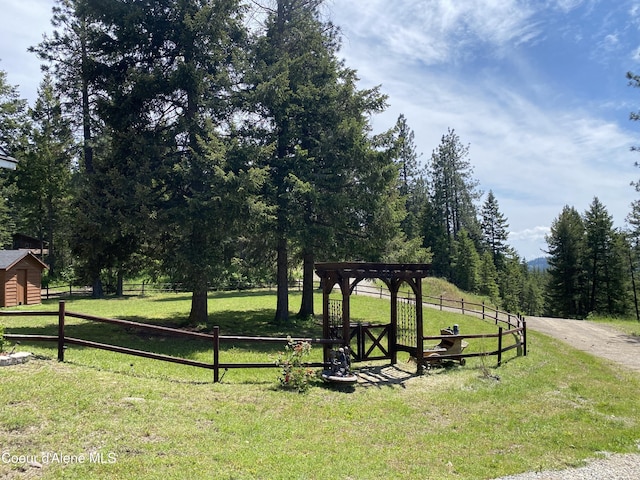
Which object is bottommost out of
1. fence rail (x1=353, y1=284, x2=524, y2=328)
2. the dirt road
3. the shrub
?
the dirt road

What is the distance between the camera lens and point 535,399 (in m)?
9.61

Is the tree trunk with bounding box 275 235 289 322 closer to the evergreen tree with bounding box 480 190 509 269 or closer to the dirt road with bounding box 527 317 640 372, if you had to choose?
the dirt road with bounding box 527 317 640 372

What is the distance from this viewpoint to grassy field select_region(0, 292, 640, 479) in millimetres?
5371

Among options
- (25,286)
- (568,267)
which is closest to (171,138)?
(25,286)

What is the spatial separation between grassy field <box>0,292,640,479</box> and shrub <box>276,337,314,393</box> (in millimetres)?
321

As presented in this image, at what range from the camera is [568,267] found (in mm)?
45094

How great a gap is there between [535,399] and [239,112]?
48.9 feet

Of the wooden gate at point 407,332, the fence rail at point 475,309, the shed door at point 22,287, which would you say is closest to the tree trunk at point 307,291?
the wooden gate at point 407,332

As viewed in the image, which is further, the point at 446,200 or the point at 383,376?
the point at 446,200

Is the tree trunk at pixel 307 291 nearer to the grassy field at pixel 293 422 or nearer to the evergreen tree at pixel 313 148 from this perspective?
the evergreen tree at pixel 313 148

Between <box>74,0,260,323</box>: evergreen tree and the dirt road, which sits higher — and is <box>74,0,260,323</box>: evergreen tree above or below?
above

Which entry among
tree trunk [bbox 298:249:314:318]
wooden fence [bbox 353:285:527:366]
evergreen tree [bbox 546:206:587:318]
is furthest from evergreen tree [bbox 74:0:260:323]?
evergreen tree [bbox 546:206:587:318]

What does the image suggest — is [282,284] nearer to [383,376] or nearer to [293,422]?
[383,376]

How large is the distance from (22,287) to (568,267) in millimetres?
47776
